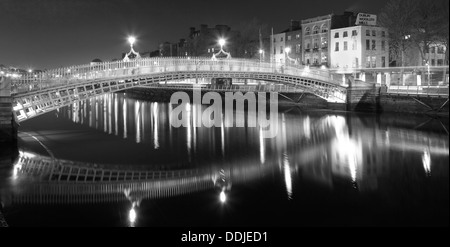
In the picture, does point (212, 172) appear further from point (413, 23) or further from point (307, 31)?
point (307, 31)

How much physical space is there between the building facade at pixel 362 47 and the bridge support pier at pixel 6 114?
27649mm

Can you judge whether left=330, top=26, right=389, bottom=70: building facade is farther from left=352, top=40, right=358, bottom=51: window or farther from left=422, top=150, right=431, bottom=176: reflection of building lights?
left=422, top=150, right=431, bottom=176: reflection of building lights

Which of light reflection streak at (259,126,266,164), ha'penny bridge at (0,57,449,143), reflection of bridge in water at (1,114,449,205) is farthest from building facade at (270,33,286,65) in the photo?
reflection of bridge in water at (1,114,449,205)

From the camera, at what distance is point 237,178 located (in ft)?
39.1

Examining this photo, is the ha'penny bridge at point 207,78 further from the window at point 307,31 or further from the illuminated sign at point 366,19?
the window at point 307,31

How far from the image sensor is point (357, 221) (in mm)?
8211

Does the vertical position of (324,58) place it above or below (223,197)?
above

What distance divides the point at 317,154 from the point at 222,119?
11.9 m

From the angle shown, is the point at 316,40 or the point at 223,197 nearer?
the point at 223,197

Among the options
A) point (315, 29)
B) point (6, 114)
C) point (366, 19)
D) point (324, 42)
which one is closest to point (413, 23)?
point (366, 19)

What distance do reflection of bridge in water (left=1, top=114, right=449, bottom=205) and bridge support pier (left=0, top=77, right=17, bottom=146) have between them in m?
1.31

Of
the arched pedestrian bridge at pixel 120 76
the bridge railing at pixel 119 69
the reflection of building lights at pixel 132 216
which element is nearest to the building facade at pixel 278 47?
the arched pedestrian bridge at pixel 120 76

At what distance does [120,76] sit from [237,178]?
835cm

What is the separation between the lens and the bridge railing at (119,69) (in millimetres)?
16703
